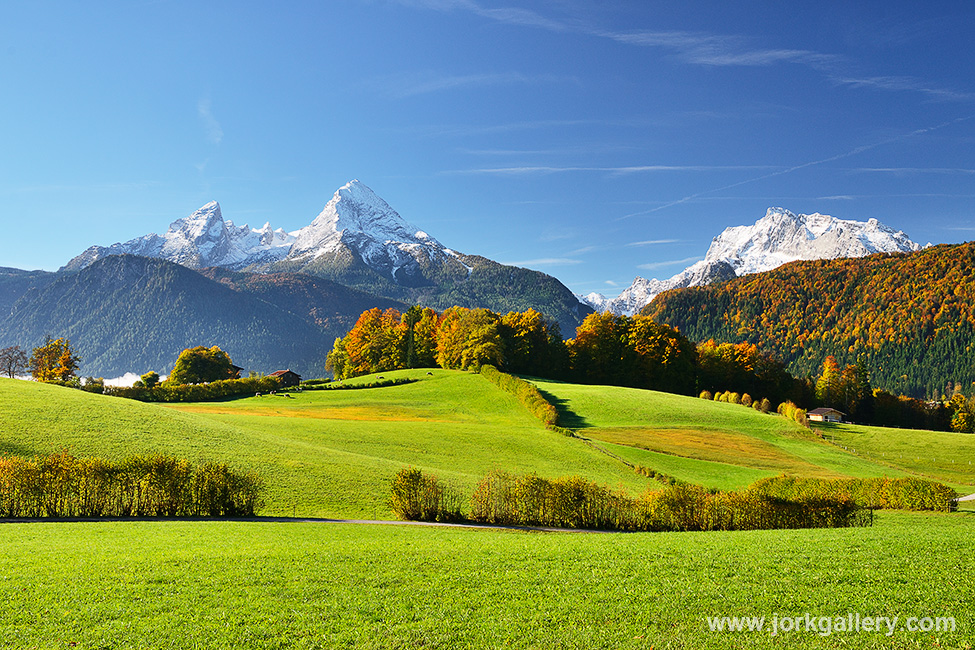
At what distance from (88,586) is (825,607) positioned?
54.4 feet

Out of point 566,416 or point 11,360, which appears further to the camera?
point 11,360

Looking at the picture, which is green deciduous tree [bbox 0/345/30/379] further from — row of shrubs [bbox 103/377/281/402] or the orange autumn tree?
row of shrubs [bbox 103/377/281/402]

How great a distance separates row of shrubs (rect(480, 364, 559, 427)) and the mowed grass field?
153ft

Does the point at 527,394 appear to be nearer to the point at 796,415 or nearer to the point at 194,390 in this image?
the point at 796,415

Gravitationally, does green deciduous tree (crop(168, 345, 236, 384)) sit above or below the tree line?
below

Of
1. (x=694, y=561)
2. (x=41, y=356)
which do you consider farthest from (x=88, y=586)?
(x=41, y=356)

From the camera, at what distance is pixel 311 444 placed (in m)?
44.0

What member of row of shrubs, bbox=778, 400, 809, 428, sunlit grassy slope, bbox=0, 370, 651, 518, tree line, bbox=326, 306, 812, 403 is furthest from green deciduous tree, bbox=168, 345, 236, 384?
row of shrubs, bbox=778, 400, 809, 428

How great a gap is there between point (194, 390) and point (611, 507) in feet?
234

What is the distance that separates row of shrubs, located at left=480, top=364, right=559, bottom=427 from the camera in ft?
213

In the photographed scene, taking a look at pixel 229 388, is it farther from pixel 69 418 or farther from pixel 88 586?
pixel 88 586

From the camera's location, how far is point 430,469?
37.7 meters

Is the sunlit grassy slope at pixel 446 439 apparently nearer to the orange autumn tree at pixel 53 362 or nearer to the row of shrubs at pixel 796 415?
the row of shrubs at pixel 796 415

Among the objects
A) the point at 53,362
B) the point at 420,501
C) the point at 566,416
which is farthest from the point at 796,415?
the point at 53,362
